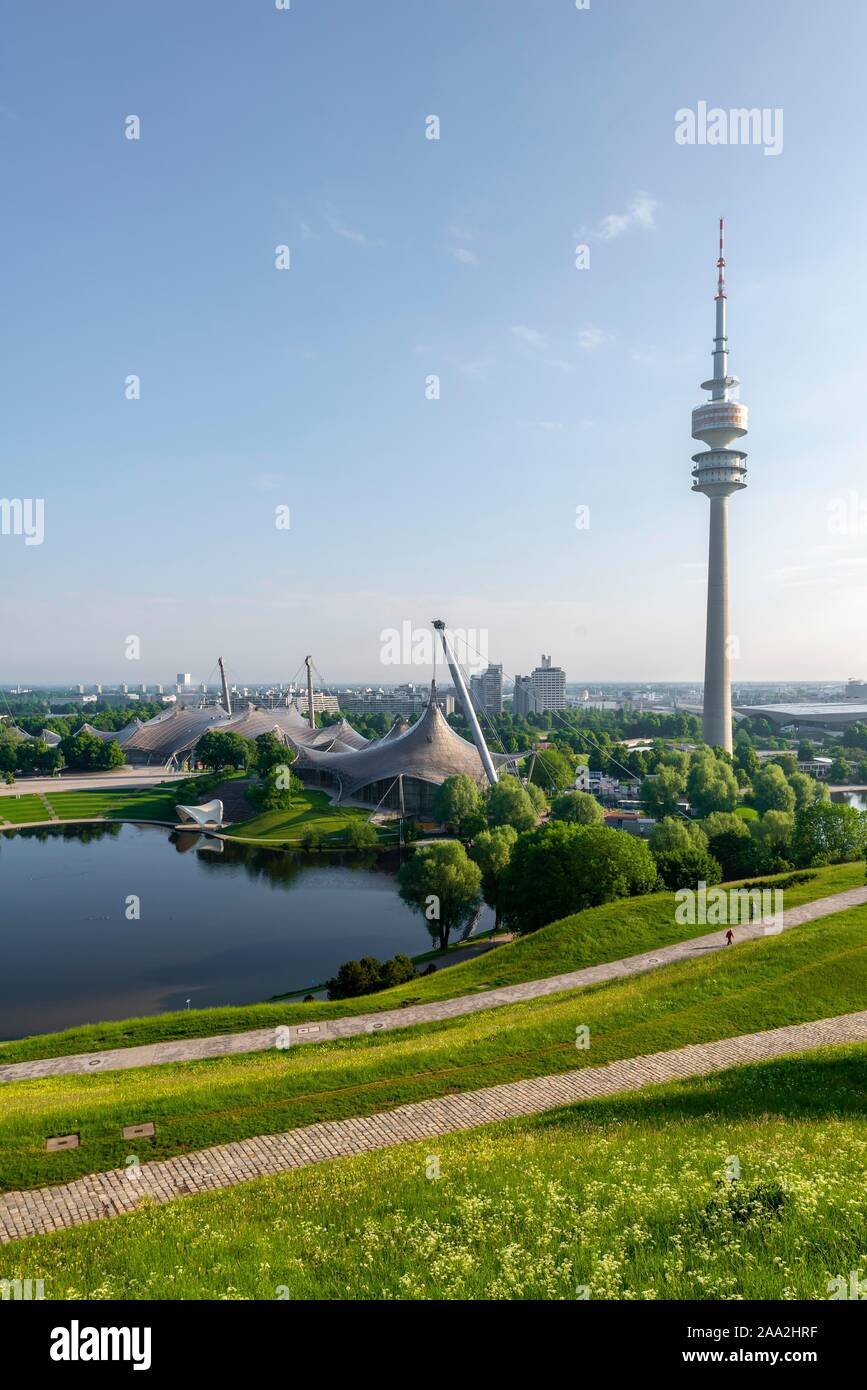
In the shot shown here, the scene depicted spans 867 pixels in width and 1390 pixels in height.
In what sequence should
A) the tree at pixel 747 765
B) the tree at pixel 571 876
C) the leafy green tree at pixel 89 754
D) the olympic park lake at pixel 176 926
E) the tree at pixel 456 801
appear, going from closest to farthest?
the olympic park lake at pixel 176 926 → the tree at pixel 571 876 → the tree at pixel 456 801 → the tree at pixel 747 765 → the leafy green tree at pixel 89 754

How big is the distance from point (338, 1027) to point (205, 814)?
49372mm

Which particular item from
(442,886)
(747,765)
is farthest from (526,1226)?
(747,765)

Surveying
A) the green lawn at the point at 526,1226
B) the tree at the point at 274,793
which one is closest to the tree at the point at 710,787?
the tree at the point at 274,793

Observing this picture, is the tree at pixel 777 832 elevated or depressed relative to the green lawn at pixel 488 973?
elevated

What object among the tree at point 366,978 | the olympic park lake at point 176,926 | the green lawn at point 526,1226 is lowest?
the olympic park lake at point 176,926

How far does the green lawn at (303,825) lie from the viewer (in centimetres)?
6178

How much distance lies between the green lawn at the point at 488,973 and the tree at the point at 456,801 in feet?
89.7

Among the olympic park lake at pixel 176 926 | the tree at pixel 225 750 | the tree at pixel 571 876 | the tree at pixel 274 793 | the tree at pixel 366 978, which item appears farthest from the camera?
the tree at pixel 225 750

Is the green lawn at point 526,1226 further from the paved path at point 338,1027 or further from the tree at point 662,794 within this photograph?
the tree at point 662,794

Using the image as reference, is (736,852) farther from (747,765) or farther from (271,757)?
(271,757)

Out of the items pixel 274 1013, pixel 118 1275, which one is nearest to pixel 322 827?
pixel 274 1013

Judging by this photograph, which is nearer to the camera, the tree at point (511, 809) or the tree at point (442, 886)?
the tree at point (442, 886)
